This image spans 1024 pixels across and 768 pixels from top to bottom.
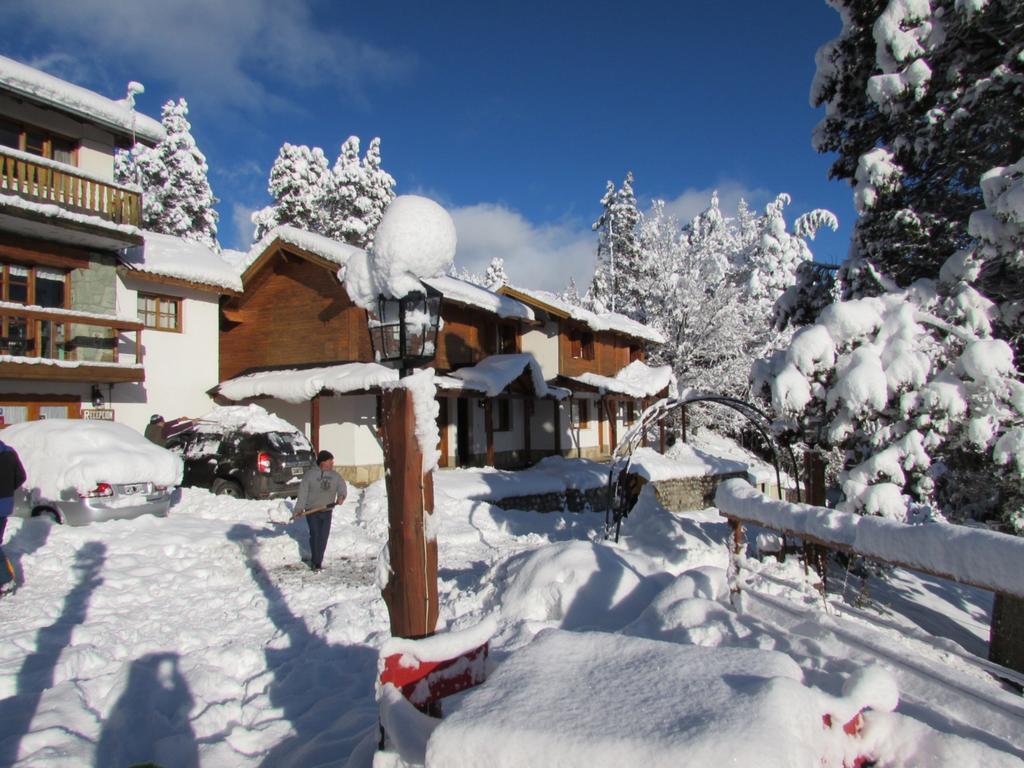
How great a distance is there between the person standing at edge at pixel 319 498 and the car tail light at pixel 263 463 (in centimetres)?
468

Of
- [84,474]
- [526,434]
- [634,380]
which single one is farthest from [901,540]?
[634,380]

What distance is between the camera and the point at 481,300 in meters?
20.5

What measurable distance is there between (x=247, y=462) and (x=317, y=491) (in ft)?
17.8

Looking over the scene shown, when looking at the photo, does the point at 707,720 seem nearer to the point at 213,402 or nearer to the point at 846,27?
the point at 846,27

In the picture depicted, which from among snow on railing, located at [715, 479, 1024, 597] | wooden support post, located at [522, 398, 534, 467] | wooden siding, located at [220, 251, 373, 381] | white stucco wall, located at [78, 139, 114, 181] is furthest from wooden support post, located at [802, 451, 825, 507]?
white stucco wall, located at [78, 139, 114, 181]

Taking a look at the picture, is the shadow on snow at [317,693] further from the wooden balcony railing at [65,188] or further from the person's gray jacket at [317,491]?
the wooden balcony railing at [65,188]

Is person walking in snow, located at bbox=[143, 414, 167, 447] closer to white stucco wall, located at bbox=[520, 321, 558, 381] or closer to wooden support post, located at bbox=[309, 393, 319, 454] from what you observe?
wooden support post, located at bbox=[309, 393, 319, 454]

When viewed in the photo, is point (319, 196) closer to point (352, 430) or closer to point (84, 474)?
point (352, 430)

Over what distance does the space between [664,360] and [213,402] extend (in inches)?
851

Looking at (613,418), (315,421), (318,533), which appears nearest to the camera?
(318,533)

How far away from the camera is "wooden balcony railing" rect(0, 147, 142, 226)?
13.9 meters

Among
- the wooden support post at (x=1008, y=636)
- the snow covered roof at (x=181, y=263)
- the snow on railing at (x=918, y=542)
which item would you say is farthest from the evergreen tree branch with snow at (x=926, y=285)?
the snow covered roof at (x=181, y=263)

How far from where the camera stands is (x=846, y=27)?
11.0 m

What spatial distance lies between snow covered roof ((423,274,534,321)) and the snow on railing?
47.0 feet
